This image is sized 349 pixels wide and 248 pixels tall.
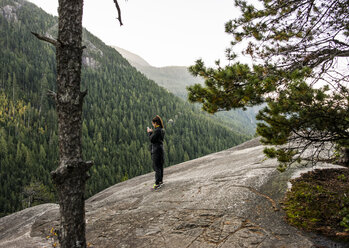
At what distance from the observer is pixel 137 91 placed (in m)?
138

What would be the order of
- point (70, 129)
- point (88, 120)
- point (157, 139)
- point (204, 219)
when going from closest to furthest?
1. point (70, 129)
2. point (204, 219)
3. point (157, 139)
4. point (88, 120)

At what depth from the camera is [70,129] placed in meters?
3.97

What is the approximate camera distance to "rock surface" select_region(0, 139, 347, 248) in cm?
412

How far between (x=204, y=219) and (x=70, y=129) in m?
3.33

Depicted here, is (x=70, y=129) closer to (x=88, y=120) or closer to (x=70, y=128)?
(x=70, y=128)

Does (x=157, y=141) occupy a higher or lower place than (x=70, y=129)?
lower

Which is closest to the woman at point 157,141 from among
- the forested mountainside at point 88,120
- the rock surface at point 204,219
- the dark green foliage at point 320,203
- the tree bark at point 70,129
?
the rock surface at point 204,219

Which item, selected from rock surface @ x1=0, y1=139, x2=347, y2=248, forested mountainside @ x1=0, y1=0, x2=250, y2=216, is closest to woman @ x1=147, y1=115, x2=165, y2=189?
rock surface @ x1=0, y1=139, x2=347, y2=248

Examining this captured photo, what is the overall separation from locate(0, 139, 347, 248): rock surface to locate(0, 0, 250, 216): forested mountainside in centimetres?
4853

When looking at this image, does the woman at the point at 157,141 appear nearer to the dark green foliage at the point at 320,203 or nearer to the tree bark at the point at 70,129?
the tree bark at the point at 70,129

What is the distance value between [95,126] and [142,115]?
26212 millimetres

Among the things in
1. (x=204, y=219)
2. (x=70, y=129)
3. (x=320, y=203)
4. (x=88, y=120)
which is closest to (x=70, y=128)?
(x=70, y=129)

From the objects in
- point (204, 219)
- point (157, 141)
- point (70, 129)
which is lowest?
point (204, 219)

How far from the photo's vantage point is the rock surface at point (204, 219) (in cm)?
412
